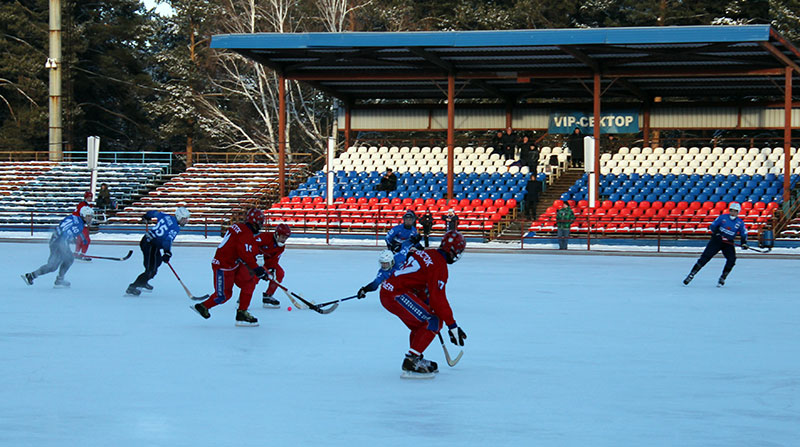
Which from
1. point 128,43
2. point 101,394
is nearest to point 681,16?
point 128,43

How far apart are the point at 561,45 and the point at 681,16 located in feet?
74.7

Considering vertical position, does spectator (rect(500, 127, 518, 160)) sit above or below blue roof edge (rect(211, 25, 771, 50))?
below

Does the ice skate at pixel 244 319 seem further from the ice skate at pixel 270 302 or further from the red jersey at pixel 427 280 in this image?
the red jersey at pixel 427 280

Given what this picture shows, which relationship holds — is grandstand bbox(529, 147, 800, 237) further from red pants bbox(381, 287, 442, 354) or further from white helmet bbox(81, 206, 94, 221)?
red pants bbox(381, 287, 442, 354)

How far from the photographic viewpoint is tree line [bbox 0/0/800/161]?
165ft

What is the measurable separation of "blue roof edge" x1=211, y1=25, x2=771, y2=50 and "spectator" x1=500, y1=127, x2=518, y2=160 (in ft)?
22.7

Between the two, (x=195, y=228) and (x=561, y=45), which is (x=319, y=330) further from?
(x=195, y=228)

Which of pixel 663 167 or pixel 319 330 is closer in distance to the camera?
pixel 319 330

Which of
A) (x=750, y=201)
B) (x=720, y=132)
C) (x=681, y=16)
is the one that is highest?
(x=681, y=16)

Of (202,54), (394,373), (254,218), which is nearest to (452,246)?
(394,373)

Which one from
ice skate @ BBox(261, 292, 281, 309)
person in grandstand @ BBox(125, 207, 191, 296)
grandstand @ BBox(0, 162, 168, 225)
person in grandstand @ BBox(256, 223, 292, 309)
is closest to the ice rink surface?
ice skate @ BBox(261, 292, 281, 309)

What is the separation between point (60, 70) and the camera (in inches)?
1870

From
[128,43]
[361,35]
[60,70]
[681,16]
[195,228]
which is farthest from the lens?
[128,43]

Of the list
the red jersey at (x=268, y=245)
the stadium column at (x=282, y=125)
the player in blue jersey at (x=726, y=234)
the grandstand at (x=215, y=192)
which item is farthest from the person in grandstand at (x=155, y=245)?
the stadium column at (x=282, y=125)
